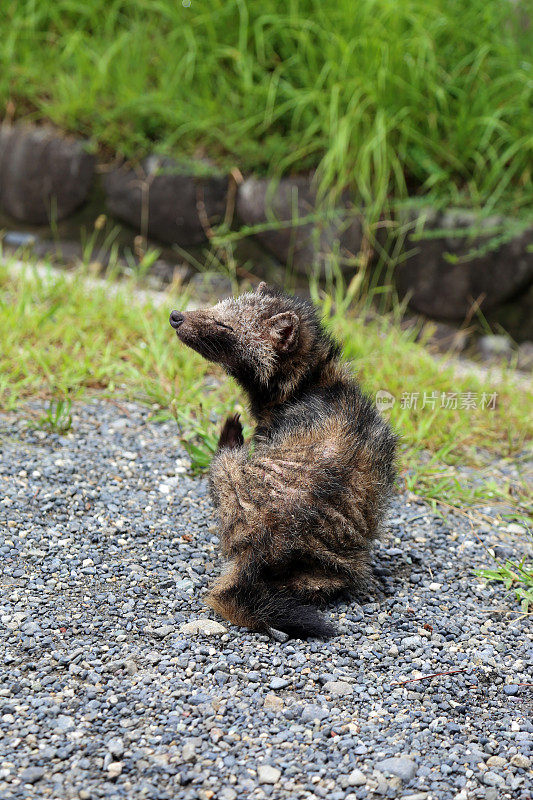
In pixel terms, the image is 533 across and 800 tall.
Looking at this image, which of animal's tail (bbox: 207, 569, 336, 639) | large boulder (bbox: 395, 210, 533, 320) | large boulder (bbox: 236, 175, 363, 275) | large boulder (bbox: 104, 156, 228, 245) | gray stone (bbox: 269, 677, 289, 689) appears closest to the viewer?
gray stone (bbox: 269, 677, 289, 689)

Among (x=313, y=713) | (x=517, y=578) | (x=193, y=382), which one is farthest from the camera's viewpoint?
(x=193, y=382)

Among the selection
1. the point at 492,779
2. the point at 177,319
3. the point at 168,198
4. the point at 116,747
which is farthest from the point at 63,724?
the point at 168,198

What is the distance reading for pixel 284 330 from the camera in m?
2.66

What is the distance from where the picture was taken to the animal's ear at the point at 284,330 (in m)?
2.64

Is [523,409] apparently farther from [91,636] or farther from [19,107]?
[19,107]

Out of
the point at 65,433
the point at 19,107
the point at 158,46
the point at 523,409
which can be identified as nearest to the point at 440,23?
the point at 158,46

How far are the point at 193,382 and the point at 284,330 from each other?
1.45m

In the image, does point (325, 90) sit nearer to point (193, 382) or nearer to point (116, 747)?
point (193, 382)

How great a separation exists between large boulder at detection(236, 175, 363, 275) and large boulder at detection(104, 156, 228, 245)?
8.9 inches

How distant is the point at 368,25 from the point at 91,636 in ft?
14.6

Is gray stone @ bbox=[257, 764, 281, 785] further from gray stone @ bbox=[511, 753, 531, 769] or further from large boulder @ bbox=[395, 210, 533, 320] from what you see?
large boulder @ bbox=[395, 210, 533, 320]

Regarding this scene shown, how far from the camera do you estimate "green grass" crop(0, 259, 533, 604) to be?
3.51 metres

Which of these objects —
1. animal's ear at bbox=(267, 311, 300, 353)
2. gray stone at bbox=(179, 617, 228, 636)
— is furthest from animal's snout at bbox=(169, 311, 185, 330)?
gray stone at bbox=(179, 617, 228, 636)

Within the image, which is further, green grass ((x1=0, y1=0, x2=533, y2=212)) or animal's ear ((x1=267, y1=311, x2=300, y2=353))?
green grass ((x1=0, y1=0, x2=533, y2=212))
